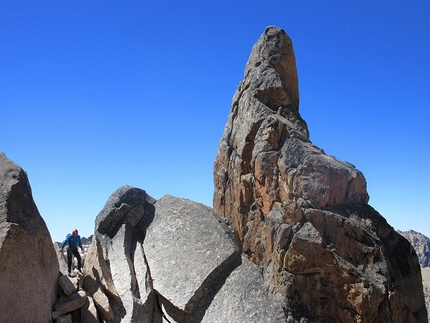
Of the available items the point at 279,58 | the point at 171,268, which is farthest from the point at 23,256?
the point at 279,58

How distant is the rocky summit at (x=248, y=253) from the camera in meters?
10.8

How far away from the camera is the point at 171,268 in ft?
42.1

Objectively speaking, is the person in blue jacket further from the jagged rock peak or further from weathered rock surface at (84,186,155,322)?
the jagged rock peak

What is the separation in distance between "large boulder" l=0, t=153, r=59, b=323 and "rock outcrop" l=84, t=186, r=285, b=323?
155 centimetres

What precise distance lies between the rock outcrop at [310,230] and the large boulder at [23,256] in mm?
5655

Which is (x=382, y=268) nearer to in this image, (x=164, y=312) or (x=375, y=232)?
(x=375, y=232)

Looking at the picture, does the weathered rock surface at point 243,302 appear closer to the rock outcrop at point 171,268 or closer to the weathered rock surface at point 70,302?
the rock outcrop at point 171,268

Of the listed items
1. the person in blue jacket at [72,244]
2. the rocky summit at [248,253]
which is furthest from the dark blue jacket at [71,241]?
the rocky summit at [248,253]

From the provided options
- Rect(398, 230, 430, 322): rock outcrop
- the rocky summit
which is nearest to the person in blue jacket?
the rocky summit

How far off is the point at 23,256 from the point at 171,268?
4.13 m

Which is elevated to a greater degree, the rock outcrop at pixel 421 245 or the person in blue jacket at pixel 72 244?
the rock outcrop at pixel 421 245

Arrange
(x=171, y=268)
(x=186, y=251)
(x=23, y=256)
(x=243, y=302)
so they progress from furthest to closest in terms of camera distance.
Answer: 1. (x=186, y=251)
2. (x=171, y=268)
3. (x=243, y=302)
4. (x=23, y=256)

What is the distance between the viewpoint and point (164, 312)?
1223 centimetres

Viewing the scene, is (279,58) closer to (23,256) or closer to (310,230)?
(310,230)
